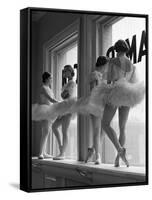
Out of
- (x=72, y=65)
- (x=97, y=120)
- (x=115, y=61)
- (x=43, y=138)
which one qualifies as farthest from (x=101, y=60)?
(x=43, y=138)

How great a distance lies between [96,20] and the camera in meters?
4.32

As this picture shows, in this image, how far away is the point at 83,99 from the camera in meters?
4.26

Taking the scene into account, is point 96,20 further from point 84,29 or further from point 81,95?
point 81,95

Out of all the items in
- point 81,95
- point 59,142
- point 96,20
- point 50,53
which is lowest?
point 59,142

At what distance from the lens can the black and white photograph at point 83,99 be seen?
13.4 feet

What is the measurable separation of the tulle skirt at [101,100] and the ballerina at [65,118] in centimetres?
4

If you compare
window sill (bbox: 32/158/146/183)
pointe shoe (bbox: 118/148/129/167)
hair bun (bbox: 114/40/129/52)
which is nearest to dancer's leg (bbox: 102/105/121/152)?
pointe shoe (bbox: 118/148/129/167)

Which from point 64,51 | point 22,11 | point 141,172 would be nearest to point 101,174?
point 141,172

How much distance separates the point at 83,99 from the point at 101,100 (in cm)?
15

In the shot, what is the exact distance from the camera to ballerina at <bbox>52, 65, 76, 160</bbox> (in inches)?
165

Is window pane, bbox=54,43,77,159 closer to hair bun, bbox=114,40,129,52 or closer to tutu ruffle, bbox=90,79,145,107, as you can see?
tutu ruffle, bbox=90,79,145,107

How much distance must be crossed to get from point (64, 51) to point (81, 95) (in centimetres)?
36

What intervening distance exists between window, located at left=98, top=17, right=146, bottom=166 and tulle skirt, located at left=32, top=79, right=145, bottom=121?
9cm

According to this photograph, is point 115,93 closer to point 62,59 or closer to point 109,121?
point 109,121
